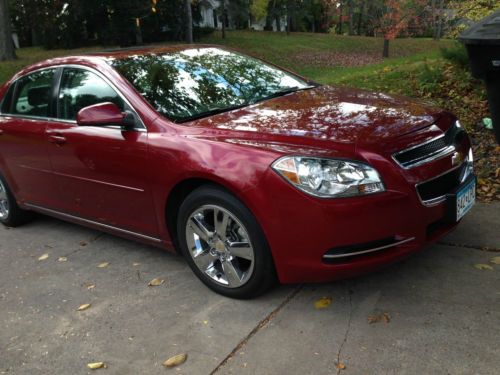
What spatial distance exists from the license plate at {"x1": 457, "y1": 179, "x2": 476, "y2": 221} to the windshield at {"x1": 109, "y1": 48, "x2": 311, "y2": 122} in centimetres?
158

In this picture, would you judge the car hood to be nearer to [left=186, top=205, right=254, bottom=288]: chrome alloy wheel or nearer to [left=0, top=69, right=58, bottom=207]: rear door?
[left=186, top=205, right=254, bottom=288]: chrome alloy wheel

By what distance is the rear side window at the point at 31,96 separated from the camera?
454cm

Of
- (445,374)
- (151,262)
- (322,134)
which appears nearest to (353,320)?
(445,374)

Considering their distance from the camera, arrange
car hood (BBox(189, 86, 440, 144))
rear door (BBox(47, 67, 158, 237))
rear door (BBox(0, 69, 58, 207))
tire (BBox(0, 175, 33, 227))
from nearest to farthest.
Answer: car hood (BBox(189, 86, 440, 144)) < rear door (BBox(47, 67, 158, 237)) < rear door (BBox(0, 69, 58, 207)) < tire (BBox(0, 175, 33, 227))

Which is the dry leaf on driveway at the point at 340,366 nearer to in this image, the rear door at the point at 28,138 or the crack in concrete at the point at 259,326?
the crack in concrete at the point at 259,326

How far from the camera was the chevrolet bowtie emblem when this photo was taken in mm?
3287

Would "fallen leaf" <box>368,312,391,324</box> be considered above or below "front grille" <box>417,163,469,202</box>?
below

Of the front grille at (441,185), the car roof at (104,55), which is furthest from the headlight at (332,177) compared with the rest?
the car roof at (104,55)

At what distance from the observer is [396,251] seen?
2998 mm

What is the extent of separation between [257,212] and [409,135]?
3.31 feet

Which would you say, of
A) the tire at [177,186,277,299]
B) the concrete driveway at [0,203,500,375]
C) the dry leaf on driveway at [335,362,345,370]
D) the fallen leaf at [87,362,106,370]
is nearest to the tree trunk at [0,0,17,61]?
the concrete driveway at [0,203,500,375]

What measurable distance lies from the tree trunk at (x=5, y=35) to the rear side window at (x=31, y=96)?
52.7ft

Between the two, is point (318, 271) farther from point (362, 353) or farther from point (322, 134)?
point (322, 134)

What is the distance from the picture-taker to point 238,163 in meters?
3.11
